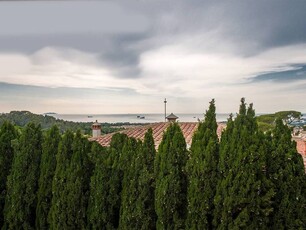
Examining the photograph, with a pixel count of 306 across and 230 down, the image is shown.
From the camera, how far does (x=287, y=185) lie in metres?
3.09

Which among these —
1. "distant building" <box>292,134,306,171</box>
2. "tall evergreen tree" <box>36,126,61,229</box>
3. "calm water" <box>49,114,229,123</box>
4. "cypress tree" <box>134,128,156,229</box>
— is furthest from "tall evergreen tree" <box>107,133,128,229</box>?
"distant building" <box>292,134,306,171</box>

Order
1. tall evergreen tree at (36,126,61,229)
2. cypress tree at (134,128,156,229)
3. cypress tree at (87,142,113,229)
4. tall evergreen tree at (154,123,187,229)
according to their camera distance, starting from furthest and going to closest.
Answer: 1. tall evergreen tree at (36,126,61,229)
2. cypress tree at (87,142,113,229)
3. cypress tree at (134,128,156,229)
4. tall evergreen tree at (154,123,187,229)

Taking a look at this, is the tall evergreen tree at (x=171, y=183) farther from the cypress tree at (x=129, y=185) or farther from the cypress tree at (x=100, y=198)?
the cypress tree at (x=100, y=198)

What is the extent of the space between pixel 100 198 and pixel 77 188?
29cm

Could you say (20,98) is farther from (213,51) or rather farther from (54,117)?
(213,51)

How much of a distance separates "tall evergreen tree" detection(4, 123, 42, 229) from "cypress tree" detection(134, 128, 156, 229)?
1340 millimetres

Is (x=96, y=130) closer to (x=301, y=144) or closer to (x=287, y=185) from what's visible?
(x=301, y=144)

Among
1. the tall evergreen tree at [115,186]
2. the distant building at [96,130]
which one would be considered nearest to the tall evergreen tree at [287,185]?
the tall evergreen tree at [115,186]

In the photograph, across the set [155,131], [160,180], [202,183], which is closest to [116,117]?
[155,131]

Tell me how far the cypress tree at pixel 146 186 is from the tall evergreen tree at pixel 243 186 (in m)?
0.70

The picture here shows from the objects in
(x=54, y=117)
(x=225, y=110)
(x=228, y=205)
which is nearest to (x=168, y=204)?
(x=228, y=205)

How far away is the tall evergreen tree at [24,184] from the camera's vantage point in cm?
389

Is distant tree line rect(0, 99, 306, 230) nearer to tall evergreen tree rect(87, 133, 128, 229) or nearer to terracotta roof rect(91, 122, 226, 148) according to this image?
tall evergreen tree rect(87, 133, 128, 229)

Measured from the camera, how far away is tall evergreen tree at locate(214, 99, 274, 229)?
9.68 feet
